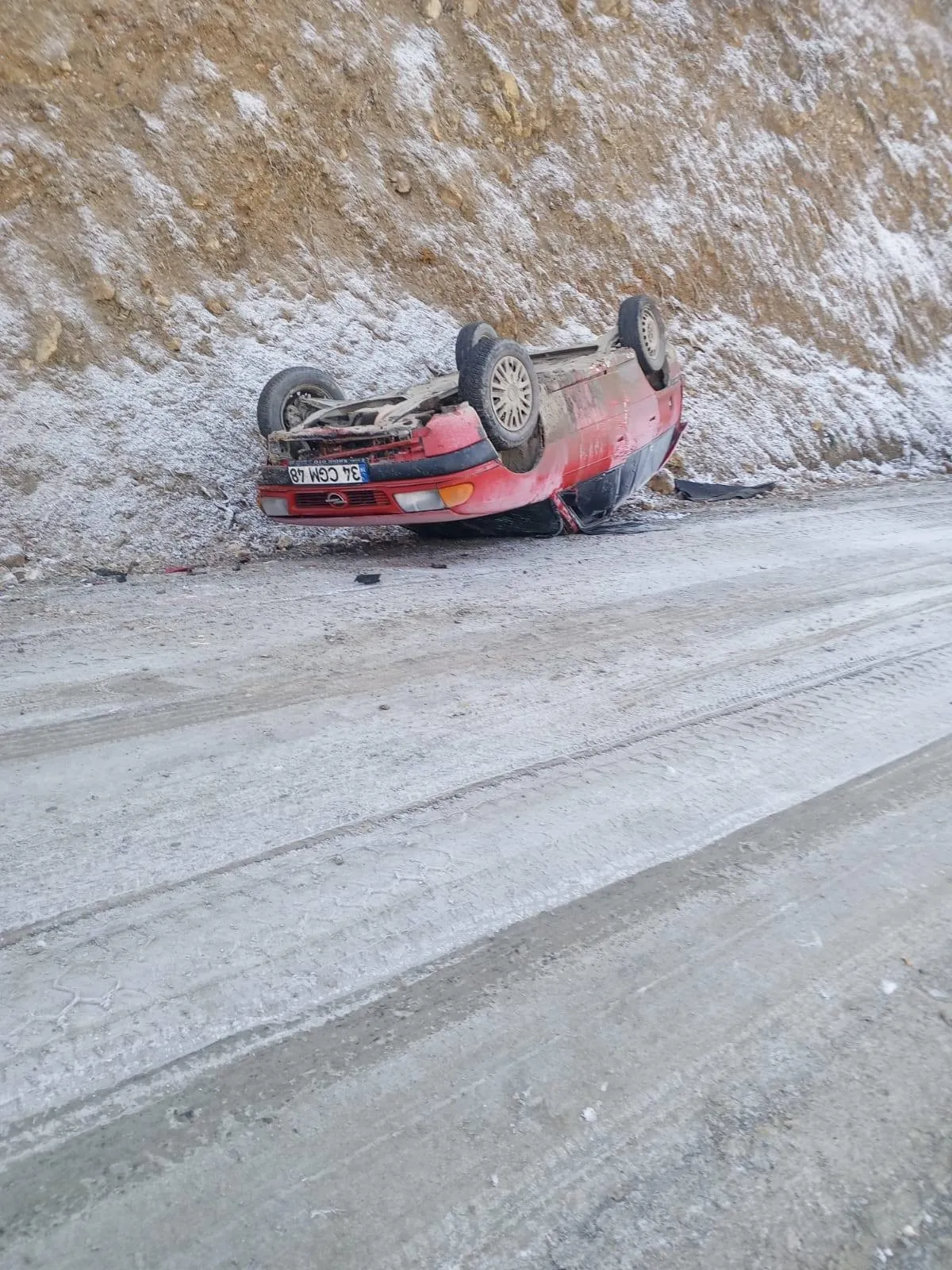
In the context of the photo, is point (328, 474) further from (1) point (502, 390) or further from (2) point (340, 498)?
(1) point (502, 390)

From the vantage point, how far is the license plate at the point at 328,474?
6.54 metres

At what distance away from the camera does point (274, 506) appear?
6988 mm

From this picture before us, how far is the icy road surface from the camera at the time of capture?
174 cm

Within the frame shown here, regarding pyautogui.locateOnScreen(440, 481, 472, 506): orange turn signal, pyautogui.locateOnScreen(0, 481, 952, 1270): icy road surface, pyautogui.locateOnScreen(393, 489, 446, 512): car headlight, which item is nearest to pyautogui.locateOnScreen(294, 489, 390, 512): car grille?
pyautogui.locateOnScreen(393, 489, 446, 512): car headlight

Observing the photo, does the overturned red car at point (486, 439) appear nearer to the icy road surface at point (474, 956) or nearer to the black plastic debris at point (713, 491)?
the black plastic debris at point (713, 491)

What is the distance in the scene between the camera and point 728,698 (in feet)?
13.5

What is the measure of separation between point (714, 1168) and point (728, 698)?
2.47 metres

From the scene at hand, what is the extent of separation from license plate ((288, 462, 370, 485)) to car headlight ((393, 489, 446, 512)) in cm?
28

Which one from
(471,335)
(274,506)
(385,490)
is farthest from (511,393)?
(274,506)

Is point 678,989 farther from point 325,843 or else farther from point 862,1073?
point 325,843

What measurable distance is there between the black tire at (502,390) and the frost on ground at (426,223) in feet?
7.43

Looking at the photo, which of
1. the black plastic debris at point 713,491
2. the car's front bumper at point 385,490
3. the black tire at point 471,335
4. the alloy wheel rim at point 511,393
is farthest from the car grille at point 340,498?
the black plastic debris at point 713,491

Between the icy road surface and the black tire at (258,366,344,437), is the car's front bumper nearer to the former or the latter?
the black tire at (258,366,344,437)

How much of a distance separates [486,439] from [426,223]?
628 centimetres
